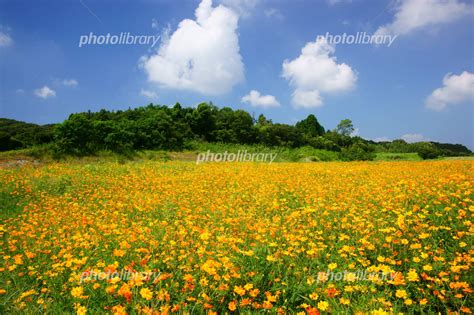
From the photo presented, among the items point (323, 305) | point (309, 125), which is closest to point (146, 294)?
point (323, 305)

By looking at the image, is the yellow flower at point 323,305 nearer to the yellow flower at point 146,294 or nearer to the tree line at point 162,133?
the yellow flower at point 146,294

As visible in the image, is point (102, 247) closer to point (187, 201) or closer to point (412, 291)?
point (187, 201)

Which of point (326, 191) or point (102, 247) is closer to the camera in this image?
point (102, 247)

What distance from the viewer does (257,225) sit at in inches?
182

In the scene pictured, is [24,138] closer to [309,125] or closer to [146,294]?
[146,294]

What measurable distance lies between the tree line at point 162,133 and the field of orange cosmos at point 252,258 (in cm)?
1304

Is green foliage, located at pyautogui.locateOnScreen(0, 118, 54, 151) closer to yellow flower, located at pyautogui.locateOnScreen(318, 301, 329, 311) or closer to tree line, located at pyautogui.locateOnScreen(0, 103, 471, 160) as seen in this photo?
tree line, located at pyautogui.locateOnScreen(0, 103, 471, 160)

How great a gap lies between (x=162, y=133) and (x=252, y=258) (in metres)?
25.9

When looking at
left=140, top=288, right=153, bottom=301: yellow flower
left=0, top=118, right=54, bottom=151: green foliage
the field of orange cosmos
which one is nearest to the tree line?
left=0, top=118, right=54, bottom=151: green foliage

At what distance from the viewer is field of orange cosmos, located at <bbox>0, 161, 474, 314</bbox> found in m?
2.96

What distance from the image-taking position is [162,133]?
28328mm

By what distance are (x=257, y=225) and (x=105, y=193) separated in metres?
5.28

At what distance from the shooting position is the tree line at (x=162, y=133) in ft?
65.2

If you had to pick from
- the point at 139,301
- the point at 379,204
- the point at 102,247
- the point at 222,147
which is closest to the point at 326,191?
the point at 379,204
